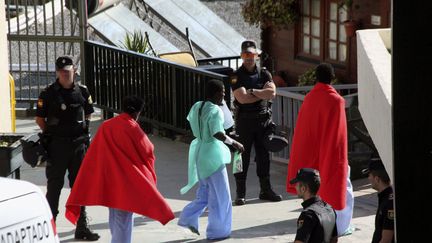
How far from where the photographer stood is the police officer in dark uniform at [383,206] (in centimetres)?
596

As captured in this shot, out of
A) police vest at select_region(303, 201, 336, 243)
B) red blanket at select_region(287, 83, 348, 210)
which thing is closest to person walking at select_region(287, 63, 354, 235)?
red blanket at select_region(287, 83, 348, 210)

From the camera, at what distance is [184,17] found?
22.4 metres

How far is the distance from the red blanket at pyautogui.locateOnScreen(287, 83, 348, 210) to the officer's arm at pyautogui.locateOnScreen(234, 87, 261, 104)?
4.01 ft

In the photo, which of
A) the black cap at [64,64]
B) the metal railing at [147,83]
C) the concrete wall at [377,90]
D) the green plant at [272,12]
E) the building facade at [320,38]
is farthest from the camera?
the green plant at [272,12]

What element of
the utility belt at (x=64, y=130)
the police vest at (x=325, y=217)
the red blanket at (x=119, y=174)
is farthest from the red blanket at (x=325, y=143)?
the police vest at (x=325, y=217)

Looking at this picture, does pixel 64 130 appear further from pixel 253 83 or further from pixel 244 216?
pixel 253 83

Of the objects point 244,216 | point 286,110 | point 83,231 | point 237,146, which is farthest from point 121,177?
point 286,110

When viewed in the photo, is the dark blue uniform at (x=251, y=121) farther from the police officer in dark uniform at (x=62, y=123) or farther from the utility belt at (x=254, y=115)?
the police officer in dark uniform at (x=62, y=123)

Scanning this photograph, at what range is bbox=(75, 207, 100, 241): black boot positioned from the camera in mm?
9297

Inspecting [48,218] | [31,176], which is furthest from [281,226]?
[48,218]

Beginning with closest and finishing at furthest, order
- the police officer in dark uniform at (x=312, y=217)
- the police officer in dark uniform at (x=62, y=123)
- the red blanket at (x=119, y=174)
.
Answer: the police officer in dark uniform at (x=312, y=217) < the red blanket at (x=119, y=174) < the police officer in dark uniform at (x=62, y=123)

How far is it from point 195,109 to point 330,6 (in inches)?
276

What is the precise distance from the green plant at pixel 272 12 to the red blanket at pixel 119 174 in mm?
7626
